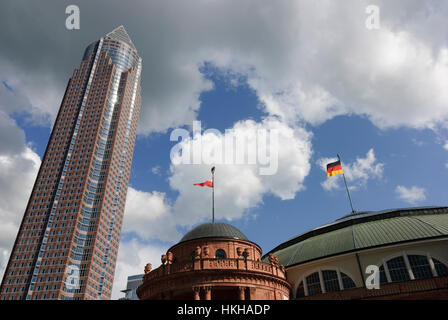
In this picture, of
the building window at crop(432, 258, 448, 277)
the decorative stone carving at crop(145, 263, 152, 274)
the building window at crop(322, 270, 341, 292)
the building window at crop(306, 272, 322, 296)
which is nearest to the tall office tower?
the decorative stone carving at crop(145, 263, 152, 274)

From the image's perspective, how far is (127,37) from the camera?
178875 mm

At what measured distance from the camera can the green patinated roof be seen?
2947 centimetres

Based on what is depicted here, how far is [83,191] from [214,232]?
96643mm

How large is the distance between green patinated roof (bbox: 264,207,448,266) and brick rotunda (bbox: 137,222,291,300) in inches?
235

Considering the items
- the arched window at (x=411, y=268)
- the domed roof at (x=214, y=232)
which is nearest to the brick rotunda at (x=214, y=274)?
the domed roof at (x=214, y=232)

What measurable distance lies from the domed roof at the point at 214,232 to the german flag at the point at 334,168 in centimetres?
1899

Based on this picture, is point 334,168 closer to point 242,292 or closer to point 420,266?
point 420,266

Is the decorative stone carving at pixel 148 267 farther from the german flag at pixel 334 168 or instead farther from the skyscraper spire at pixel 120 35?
the skyscraper spire at pixel 120 35

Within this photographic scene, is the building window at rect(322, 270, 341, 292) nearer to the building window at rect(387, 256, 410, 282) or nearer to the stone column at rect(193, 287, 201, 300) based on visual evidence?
the building window at rect(387, 256, 410, 282)

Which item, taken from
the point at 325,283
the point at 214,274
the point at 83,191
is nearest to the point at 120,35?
the point at 83,191

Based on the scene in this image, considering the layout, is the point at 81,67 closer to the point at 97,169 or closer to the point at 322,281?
the point at 97,169

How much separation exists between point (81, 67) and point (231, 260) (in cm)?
15238

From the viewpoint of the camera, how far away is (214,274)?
983 inches
